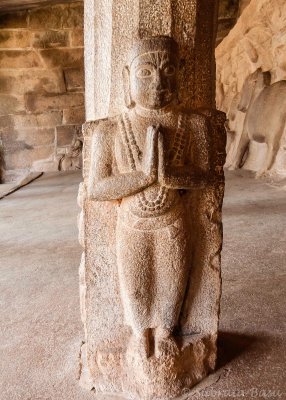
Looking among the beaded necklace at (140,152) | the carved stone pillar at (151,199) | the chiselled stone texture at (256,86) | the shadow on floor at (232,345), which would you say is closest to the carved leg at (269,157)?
the chiselled stone texture at (256,86)

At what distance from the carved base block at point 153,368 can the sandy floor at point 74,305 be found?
0.06m

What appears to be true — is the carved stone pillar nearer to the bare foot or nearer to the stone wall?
the bare foot

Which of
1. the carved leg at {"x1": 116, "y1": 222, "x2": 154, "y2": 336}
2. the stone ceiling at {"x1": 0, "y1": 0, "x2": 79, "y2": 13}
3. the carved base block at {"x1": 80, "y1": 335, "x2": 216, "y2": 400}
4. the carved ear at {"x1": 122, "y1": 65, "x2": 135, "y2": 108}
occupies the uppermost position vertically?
the stone ceiling at {"x1": 0, "y1": 0, "x2": 79, "y2": 13}

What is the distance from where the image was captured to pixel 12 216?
3744 mm

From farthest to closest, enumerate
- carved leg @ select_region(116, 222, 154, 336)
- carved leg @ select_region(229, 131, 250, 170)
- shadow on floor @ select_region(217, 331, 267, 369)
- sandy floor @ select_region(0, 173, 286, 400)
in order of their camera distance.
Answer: carved leg @ select_region(229, 131, 250, 170) < shadow on floor @ select_region(217, 331, 267, 369) < sandy floor @ select_region(0, 173, 286, 400) < carved leg @ select_region(116, 222, 154, 336)

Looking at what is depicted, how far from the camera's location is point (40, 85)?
613 centimetres

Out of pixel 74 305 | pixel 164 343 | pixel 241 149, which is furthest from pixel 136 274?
pixel 241 149

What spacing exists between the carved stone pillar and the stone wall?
506 centimetres

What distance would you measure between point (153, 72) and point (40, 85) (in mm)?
5462

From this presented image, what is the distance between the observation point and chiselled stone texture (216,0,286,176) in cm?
435

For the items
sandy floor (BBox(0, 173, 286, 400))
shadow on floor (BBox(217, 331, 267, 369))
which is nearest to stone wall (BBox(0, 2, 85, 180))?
sandy floor (BBox(0, 173, 286, 400))

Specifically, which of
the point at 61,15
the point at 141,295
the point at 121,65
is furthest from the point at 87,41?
the point at 61,15

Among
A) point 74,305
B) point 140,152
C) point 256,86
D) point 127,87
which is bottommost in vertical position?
point 74,305

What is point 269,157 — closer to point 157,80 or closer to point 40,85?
point 157,80
